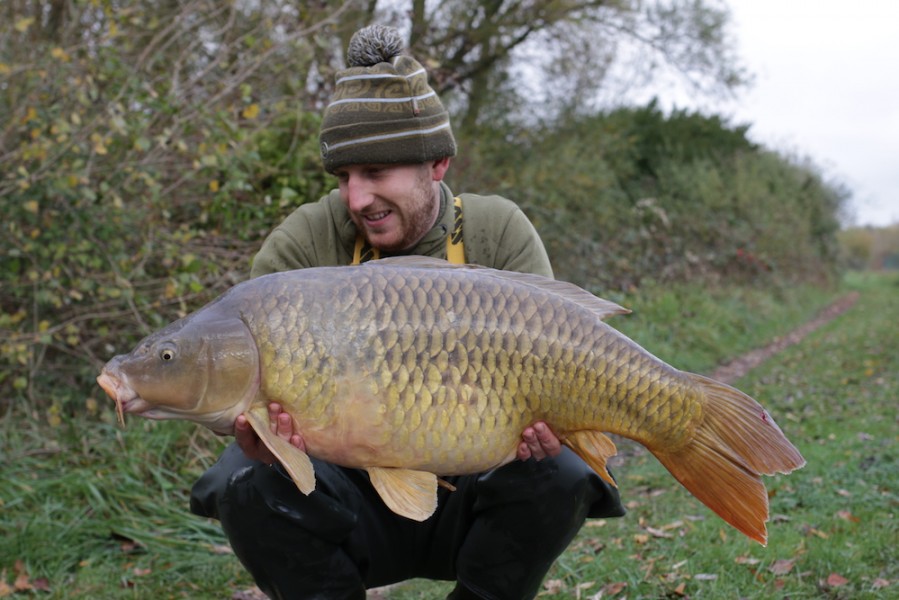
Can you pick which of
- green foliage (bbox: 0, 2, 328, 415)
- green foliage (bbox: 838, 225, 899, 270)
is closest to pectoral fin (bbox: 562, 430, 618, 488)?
green foliage (bbox: 0, 2, 328, 415)

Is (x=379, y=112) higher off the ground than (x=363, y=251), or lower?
higher

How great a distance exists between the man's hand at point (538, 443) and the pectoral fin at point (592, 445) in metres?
0.03

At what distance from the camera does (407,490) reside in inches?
60.2

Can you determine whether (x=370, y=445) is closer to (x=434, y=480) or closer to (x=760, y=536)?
(x=434, y=480)

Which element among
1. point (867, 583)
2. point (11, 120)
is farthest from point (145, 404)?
point (11, 120)

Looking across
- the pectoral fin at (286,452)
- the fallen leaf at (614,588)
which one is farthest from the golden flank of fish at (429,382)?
the fallen leaf at (614,588)

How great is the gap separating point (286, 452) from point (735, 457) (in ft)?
2.57

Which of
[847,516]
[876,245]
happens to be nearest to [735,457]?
[847,516]

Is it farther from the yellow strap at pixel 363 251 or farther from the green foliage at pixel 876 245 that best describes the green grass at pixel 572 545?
the green foliage at pixel 876 245

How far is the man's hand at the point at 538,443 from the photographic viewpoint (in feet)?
5.28

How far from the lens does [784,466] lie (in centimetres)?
156

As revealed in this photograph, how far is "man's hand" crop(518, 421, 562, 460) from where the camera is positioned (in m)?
1.61

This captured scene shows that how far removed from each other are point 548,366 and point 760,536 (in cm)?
48

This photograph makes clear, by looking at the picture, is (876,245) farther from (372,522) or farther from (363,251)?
(372,522)
